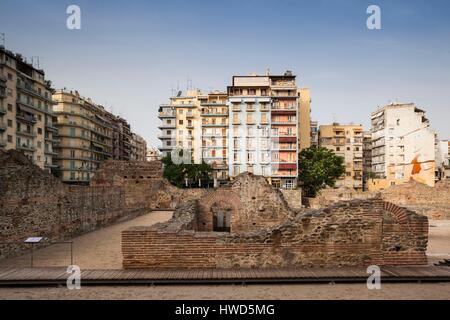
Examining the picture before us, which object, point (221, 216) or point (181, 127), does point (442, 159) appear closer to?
point (181, 127)

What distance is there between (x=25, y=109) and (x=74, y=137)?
1400 centimetres

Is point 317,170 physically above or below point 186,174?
above

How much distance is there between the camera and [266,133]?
160 feet

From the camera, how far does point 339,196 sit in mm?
38156

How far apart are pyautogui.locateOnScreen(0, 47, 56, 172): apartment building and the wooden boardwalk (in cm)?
3348

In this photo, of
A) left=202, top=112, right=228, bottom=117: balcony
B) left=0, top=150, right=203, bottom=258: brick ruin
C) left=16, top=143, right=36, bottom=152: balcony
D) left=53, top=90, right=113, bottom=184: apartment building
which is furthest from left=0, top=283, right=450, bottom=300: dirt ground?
left=53, top=90, right=113, bottom=184: apartment building

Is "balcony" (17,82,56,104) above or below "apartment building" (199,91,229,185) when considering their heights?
above

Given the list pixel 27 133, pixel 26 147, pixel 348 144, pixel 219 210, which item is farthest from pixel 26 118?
pixel 348 144

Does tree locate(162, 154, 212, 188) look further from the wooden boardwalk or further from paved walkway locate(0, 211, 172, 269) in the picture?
the wooden boardwalk

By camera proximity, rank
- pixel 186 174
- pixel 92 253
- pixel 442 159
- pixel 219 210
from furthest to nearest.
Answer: pixel 442 159, pixel 186 174, pixel 219 210, pixel 92 253

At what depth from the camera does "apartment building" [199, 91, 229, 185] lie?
54531mm

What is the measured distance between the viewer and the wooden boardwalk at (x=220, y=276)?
27.0ft
